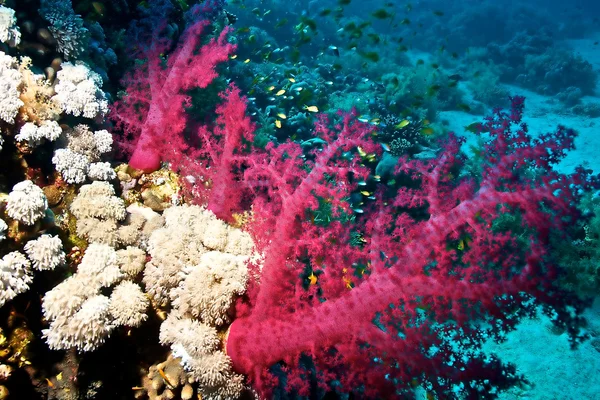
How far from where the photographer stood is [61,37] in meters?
3.92

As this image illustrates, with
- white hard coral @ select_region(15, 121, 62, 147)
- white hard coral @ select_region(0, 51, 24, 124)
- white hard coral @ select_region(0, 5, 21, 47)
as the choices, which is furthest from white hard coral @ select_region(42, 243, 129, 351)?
white hard coral @ select_region(0, 5, 21, 47)

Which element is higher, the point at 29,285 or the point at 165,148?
the point at 165,148

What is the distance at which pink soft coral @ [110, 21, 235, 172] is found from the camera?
3998mm

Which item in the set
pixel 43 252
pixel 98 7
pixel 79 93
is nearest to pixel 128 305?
pixel 43 252

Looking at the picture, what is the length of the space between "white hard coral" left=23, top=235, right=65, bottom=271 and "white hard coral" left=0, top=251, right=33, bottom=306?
0.05 metres

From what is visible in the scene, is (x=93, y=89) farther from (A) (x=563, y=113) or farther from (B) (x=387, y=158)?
(A) (x=563, y=113)

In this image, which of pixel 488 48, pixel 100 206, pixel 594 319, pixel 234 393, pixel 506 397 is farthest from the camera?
pixel 488 48

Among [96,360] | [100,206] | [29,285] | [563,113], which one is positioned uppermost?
[563,113]

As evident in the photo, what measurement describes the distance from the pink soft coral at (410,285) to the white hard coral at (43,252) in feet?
5.04

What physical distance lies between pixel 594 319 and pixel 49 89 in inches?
395

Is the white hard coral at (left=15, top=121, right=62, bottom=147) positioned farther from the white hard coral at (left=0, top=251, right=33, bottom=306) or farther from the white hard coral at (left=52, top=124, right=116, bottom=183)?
the white hard coral at (left=0, top=251, right=33, bottom=306)

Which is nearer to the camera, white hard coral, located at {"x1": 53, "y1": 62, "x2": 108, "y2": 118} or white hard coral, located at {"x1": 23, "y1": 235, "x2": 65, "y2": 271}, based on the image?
white hard coral, located at {"x1": 23, "y1": 235, "x2": 65, "y2": 271}

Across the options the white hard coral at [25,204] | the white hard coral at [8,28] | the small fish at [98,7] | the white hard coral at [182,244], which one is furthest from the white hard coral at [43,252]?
the small fish at [98,7]

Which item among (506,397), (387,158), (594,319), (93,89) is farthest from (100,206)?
(594,319)
